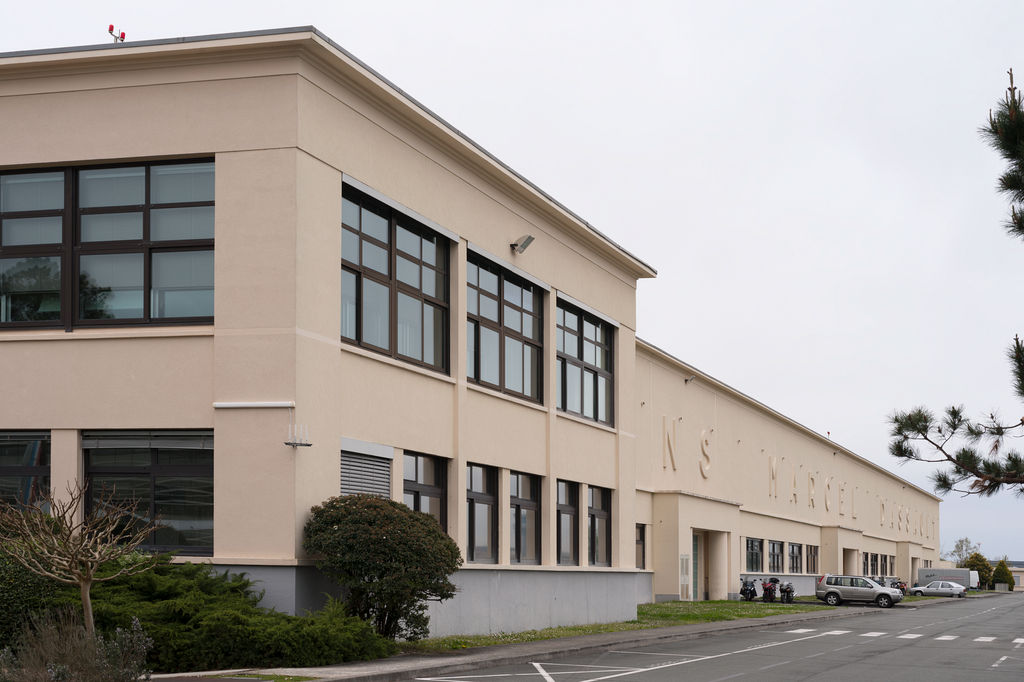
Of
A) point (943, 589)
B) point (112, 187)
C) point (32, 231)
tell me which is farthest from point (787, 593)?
point (32, 231)

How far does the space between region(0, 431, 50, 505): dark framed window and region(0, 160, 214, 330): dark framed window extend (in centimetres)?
201

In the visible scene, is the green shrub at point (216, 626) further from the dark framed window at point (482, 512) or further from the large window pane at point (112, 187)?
the dark framed window at point (482, 512)

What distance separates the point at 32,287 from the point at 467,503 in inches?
404

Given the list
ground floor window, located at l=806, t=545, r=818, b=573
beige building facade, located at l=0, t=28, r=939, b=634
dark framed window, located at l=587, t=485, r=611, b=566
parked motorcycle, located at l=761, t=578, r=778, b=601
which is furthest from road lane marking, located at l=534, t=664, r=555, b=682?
ground floor window, located at l=806, t=545, r=818, b=573

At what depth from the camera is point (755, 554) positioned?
65188 mm

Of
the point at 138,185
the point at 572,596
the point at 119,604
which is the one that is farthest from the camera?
the point at 572,596

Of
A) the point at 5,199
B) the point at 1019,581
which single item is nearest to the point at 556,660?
the point at 5,199

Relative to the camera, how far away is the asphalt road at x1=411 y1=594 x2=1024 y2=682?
20.0 meters

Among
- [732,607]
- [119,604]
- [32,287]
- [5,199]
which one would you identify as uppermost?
[5,199]

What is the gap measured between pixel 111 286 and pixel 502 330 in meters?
10.5

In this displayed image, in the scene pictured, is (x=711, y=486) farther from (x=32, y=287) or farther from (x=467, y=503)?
(x=32, y=287)

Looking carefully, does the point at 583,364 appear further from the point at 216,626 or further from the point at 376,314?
the point at 216,626

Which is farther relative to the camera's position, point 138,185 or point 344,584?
point 138,185

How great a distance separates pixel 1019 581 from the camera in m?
185
